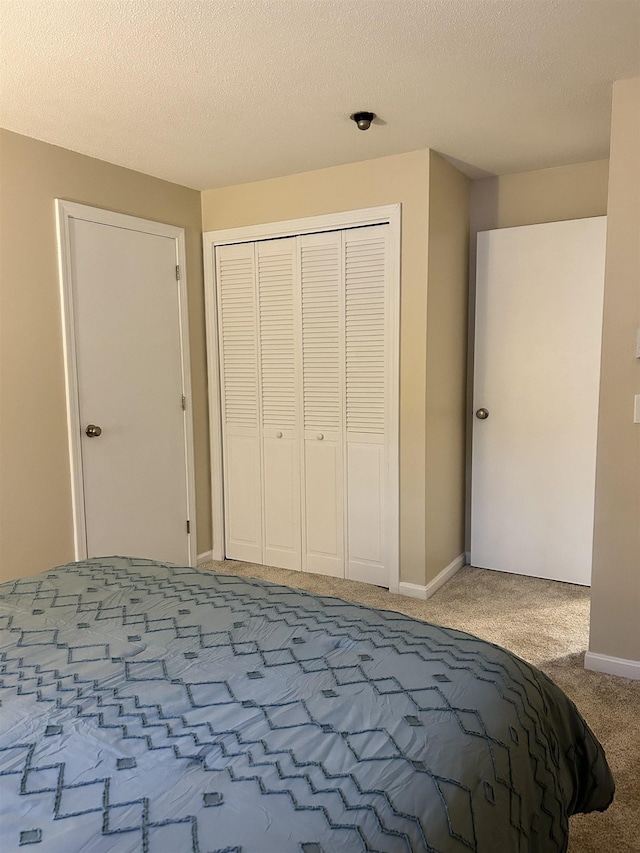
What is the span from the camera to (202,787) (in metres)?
0.99

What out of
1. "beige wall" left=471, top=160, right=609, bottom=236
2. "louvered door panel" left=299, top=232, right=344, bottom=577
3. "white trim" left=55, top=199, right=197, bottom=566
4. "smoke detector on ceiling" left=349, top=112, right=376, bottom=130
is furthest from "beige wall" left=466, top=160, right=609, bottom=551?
"white trim" left=55, top=199, right=197, bottom=566

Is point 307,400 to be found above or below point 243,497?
above

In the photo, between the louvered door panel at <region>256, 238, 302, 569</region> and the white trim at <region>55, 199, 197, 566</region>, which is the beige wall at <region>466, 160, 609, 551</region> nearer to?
the louvered door panel at <region>256, 238, 302, 569</region>

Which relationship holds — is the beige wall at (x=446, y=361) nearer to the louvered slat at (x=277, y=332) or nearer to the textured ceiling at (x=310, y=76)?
the textured ceiling at (x=310, y=76)

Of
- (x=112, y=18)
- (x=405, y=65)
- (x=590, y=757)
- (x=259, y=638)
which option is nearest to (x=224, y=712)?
(x=259, y=638)

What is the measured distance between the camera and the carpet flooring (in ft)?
5.86

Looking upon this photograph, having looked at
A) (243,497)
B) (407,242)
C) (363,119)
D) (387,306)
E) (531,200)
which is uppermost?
(363,119)

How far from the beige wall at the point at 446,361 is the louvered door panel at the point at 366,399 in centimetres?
26

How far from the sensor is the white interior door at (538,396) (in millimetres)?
3465

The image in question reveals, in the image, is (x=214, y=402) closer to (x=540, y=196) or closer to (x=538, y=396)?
(x=538, y=396)

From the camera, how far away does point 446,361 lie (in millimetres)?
3553

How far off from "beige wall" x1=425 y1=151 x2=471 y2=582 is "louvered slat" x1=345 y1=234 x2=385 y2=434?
0.28 m

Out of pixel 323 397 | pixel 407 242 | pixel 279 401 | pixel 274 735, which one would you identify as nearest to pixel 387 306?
pixel 407 242

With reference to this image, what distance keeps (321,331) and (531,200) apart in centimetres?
142
